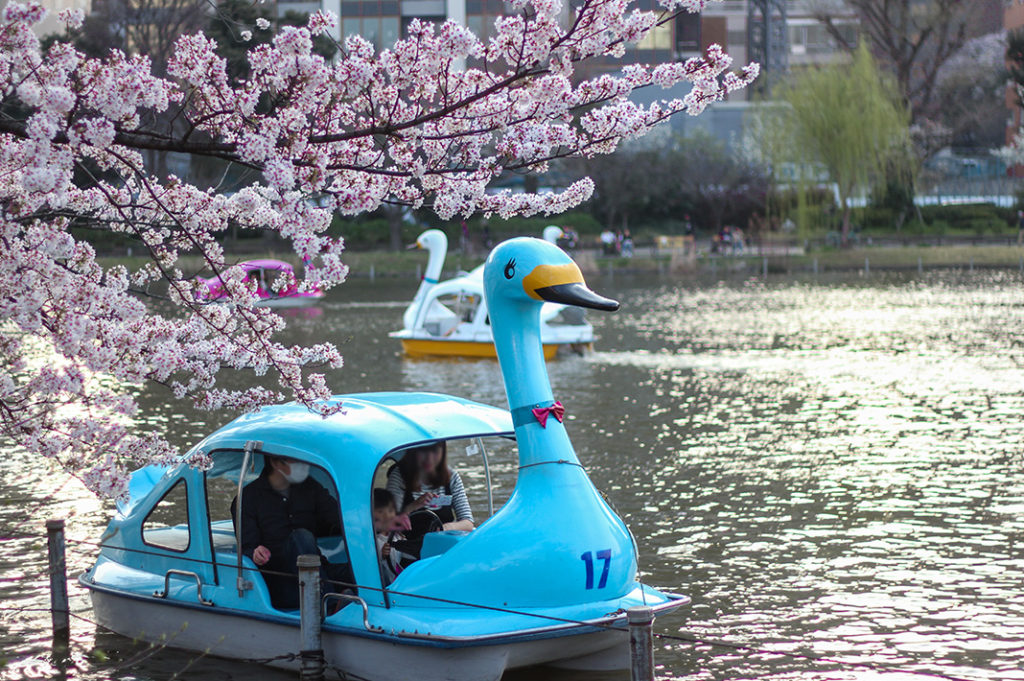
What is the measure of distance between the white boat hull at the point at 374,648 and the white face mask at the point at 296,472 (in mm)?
869

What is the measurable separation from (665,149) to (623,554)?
6722 centimetres

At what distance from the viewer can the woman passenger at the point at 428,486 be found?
28.9 ft

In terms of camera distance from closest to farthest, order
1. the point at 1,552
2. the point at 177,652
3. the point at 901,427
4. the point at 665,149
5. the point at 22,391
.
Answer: the point at 22,391 → the point at 177,652 → the point at 1,552 → the point at 901,427 → the point at 665,149

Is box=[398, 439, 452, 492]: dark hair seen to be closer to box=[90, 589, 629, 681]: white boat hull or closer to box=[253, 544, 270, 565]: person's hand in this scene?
box=[253, 544, 270, 565]: person's hand

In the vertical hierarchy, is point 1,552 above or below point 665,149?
below

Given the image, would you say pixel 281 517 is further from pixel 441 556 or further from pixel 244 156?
pixel 244 156

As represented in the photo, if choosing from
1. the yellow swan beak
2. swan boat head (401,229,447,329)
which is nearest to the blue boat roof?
the yellow swan beak

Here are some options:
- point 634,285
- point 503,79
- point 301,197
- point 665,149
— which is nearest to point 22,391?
point 301,197


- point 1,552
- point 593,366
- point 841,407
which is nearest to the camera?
point 1,552

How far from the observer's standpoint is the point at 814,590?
10742 mm

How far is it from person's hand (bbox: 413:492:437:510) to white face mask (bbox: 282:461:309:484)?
2.64ft

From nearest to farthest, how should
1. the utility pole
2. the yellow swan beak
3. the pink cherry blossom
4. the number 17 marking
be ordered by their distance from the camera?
the pink cherry blossom
the number 17 marking
the yellow swan beak
the utility pole

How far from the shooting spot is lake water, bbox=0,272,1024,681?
942cm

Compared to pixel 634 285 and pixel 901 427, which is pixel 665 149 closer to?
pixel 634 285
